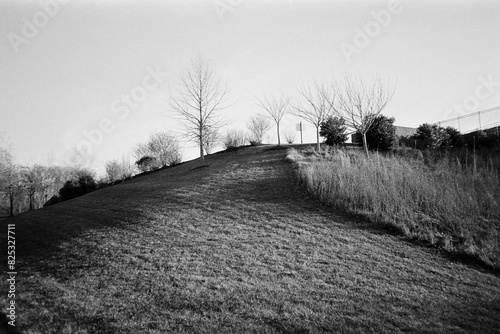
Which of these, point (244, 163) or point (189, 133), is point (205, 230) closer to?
point (244, 163)

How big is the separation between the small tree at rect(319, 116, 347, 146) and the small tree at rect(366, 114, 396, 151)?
2.83 m

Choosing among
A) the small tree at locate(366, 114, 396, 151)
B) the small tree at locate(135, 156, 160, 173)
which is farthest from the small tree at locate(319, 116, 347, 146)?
the small tree at locate(135, 156, 160, 173)

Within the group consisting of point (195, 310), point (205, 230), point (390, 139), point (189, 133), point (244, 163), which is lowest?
point (195, 310)

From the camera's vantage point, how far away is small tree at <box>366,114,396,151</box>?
17.4 m

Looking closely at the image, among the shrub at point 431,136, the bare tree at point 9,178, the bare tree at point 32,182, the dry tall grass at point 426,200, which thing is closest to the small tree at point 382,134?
the shrub at point 431,136

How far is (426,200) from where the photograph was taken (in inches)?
345

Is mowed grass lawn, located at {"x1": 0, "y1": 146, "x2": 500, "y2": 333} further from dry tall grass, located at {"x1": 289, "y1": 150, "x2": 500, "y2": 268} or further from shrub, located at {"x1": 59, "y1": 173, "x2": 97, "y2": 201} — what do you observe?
shrub, located at {"x1": 59, "y1": 173, "x2": 97, "y2": 201}

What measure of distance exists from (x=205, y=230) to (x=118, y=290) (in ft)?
9.59

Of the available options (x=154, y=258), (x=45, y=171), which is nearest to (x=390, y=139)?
(x=154, y=258)

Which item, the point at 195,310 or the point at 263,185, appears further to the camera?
the point at 263,185

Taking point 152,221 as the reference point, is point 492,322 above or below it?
below

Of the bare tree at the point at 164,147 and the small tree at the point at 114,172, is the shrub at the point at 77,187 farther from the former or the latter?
the bare tree at the point at 164,147

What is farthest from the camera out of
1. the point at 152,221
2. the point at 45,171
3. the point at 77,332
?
the point at 45,171

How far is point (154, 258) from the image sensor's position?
5926mm
